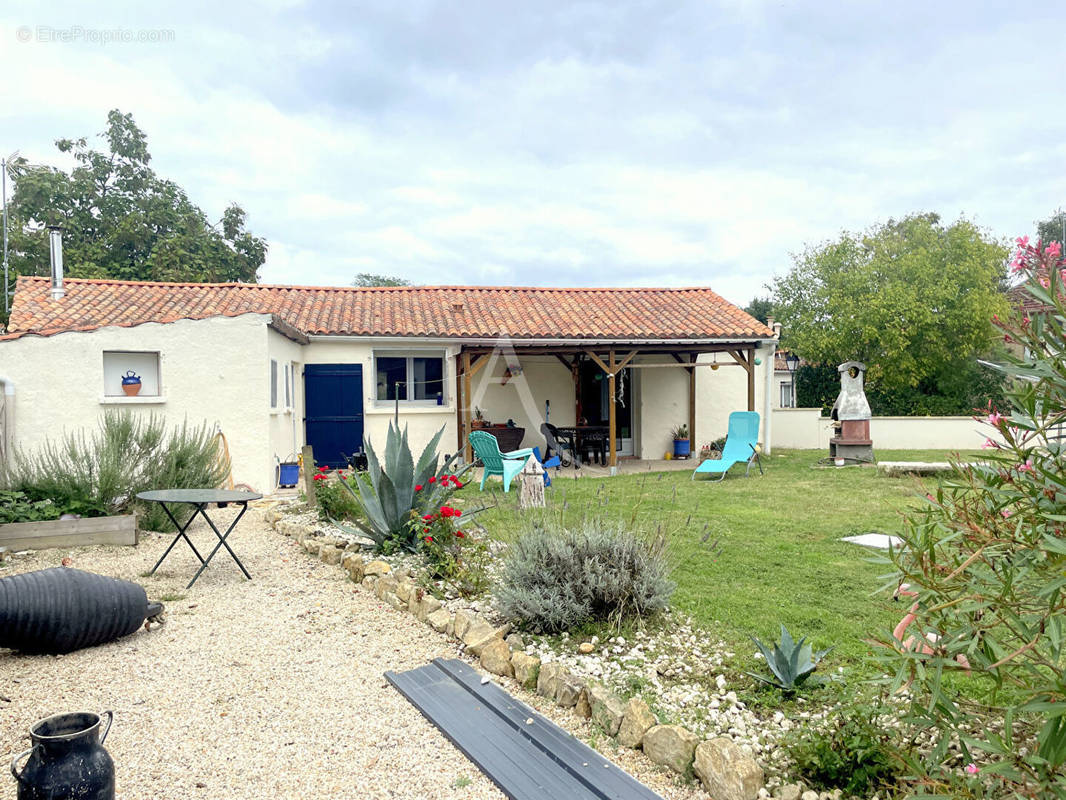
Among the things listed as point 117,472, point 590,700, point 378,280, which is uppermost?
point 378,280

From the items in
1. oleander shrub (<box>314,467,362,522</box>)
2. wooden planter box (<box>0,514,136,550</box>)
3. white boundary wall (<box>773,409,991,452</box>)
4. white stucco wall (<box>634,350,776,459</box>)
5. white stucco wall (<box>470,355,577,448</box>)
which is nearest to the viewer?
wooden planter box (<box>0,514,136,550</box>)

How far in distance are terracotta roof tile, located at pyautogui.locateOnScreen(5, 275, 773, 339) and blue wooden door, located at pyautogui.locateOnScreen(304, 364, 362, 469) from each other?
2.56 ft

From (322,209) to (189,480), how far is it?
566 inches

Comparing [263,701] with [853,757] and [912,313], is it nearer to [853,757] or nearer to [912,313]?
[853,757]

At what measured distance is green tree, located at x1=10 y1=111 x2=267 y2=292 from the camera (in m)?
22.9

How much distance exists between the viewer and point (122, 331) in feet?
28.0

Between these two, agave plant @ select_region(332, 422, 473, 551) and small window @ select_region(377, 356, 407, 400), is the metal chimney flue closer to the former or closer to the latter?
small window @ select_region(377, 356, 407, 400)

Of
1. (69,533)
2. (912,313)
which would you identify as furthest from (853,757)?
(912,313)

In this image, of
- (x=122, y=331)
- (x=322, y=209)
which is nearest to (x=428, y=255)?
(x=322, y=209)

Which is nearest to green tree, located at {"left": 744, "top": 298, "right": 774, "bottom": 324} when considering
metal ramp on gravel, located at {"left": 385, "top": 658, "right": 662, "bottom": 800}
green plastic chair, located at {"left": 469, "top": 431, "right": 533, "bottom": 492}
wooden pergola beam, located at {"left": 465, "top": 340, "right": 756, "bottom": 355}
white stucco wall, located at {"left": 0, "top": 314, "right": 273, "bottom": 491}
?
wooden pergola beam, located at {"left": 465, "top": 340, "right": 756, "bottom": 355}

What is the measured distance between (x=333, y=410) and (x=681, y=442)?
7.31 metres

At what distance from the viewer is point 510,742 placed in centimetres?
261

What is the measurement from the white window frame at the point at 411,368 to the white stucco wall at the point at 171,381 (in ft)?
11.1

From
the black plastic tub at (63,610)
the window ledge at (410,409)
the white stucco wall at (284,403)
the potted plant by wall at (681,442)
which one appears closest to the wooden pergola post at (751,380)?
the potted plant by wall at (681,442)
